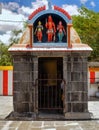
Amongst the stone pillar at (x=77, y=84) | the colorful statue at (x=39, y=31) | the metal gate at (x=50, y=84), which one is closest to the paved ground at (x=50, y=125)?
the stone pillar at (x=77, y=84)

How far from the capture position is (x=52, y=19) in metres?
14.5

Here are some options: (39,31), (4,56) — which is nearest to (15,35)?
(4,56)

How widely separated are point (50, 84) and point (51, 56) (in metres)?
1.90

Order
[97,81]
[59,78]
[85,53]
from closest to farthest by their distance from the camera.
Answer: [85,53] < [59,78] < [97,81]

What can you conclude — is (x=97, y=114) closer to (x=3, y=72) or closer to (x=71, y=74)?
(x=71, y=74)

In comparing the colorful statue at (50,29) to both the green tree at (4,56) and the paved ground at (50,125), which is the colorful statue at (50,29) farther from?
the green tree at (4,56)

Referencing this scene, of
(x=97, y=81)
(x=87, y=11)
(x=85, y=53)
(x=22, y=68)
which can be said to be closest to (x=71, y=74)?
(x=85, y=53)

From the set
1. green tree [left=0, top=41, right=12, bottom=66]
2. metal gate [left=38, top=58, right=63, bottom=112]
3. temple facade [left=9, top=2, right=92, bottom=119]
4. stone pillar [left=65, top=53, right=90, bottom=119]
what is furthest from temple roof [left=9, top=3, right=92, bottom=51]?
green tree [left=0, top=41, right=12, bottom=66]

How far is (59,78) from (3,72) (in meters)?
10.1

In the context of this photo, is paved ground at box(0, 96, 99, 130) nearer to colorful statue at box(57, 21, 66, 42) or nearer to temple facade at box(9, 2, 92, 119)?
temple facade at box(9, 2, 92, 119)

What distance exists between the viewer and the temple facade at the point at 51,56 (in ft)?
46.3

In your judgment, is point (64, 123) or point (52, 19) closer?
point (64, 123)

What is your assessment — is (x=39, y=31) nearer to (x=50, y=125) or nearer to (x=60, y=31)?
(x=60, y=31)

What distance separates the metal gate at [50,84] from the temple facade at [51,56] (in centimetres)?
92
